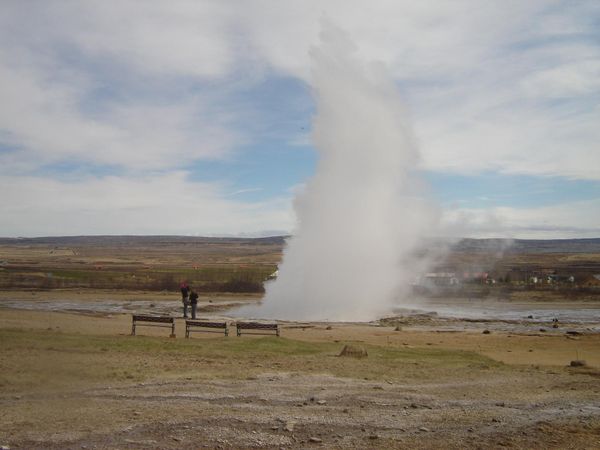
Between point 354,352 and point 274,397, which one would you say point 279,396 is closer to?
point 274,397

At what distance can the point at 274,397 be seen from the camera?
39.1 feet

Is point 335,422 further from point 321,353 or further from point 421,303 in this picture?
point 421,303

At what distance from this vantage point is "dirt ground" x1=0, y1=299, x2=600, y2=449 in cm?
927

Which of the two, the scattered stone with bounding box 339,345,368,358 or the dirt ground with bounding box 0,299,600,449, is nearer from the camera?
the dirt ground with bounding box 0,299,600,449

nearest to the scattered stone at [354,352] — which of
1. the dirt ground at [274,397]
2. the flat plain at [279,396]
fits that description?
the flat plain at [279,396]

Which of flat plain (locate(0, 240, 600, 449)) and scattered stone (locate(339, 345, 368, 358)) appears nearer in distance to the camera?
flat plain (locate(0, 240, 600, 449))

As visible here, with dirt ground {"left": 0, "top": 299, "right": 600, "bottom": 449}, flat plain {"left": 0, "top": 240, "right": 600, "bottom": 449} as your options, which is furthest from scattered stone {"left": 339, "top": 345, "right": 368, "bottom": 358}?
dirt ground {"left": 0, "top": 299, "right": 600, "bottom": 449}

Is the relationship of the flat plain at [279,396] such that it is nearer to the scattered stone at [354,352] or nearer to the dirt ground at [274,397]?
the dirt ground at [274,397]

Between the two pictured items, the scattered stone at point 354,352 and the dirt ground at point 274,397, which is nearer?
the dirt ground at point 274,397

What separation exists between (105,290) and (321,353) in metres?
39.8

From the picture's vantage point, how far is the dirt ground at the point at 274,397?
927cm

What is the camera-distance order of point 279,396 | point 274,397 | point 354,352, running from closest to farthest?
point 274,397
point 279,396
point 354,352

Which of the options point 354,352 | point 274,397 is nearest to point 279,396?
point 274,397

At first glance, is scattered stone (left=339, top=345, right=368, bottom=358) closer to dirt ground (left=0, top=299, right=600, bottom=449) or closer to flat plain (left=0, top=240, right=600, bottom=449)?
flat plain (left=0, top=240, right=600, bottom=449)
